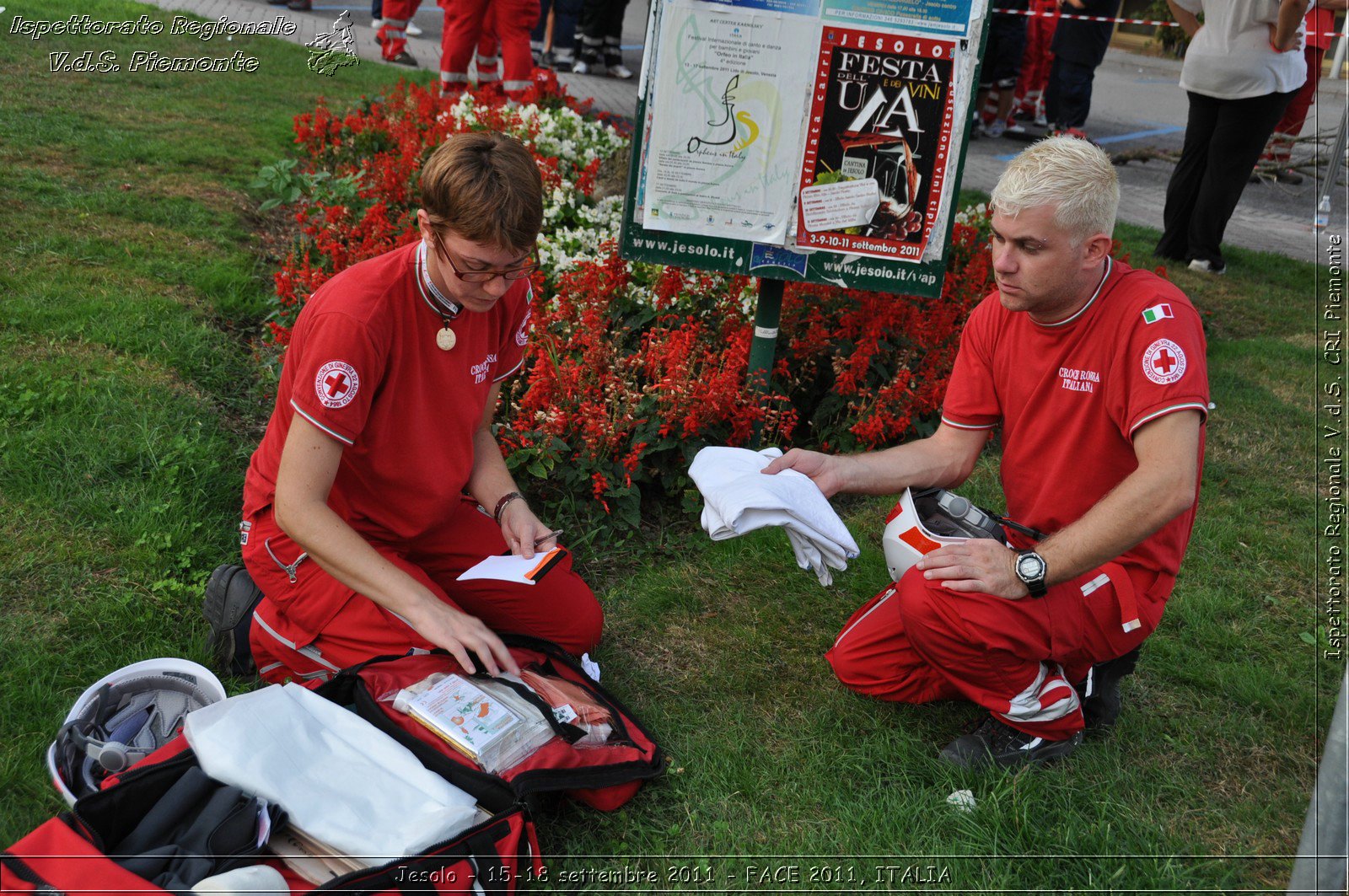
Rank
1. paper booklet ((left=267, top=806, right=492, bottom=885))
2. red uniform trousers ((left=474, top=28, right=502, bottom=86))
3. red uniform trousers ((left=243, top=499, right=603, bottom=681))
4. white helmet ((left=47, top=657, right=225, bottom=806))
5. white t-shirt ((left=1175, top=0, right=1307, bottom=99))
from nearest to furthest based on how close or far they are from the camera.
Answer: paper booklet ((left=267, top=806, right=492, bottom=885)), white helmet ((left=47, top=657, right=225, bottom=806)), red uniform trousers ((left=243, top=499, right=603, bottom=681)), white t-shirt ((left=1175, top=0, right=1307, bottom=99)), red uniform trousers ((left=474, top=28, right=502, bottom=86))

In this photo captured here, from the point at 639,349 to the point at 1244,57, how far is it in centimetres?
468

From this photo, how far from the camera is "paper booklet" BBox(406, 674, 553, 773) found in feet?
7.82

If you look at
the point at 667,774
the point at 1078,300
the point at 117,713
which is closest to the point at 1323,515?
the point at 1078,300

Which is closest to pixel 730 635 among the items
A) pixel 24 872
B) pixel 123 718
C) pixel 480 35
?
pixel 123 718

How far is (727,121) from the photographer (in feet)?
12.7

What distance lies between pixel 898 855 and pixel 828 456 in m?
1.07

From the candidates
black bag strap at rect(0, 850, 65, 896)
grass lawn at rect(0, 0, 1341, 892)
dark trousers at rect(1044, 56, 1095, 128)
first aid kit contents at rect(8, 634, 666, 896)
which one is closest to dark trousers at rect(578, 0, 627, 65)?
dark trousers at rect(1044, 56, 1095, 128)

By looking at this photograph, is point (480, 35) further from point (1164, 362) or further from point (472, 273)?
point (1164, 362)

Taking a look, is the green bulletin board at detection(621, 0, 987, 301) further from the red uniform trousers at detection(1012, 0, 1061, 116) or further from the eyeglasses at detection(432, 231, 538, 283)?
the red uniform trousers at detection(1012, 0, 1061, 116)

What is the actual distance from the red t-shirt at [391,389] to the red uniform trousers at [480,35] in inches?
211

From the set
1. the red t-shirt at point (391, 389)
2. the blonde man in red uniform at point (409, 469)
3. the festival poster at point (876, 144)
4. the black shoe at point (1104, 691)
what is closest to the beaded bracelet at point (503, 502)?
the blonde man in red uniform at point (409, 469)

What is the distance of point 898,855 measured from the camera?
255cm

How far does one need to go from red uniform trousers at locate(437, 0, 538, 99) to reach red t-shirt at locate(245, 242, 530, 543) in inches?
211

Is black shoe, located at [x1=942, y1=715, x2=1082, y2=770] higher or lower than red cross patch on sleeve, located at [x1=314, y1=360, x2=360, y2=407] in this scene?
lower
